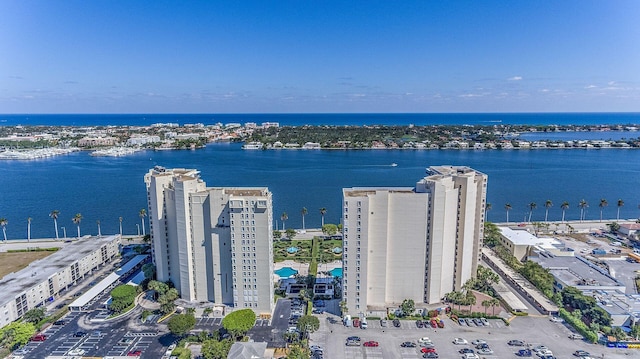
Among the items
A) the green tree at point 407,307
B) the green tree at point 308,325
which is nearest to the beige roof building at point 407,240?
the green tree at point 407,307

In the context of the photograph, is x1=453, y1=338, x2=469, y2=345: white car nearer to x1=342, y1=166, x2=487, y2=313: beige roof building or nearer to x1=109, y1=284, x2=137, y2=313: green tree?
x1=342, y1=166, x2=487, y2=313: beige roof building

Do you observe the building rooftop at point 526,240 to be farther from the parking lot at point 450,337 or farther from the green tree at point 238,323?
the green tree at point 238,323

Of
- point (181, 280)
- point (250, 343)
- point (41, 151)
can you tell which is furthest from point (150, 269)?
point (41, 151)

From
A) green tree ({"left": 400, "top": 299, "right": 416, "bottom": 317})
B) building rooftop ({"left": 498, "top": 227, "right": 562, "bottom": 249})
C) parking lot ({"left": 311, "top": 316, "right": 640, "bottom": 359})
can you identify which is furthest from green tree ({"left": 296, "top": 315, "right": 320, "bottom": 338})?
building rooftop ({"left": 498, "top": 227, "right": 562, "bottom": 249})

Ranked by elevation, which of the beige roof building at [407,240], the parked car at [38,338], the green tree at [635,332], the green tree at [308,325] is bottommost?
the parked car at [38,338]

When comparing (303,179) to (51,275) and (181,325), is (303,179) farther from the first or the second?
(181,325)

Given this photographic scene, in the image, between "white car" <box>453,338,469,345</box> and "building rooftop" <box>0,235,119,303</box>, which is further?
"building rooftop" <box>0,235,119,303</box>
